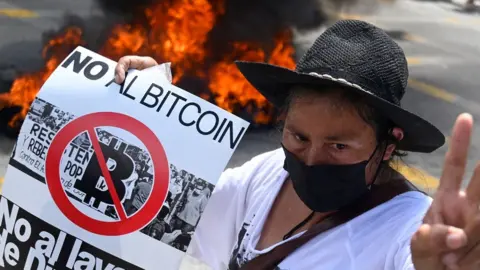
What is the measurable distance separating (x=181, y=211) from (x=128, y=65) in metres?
0.50

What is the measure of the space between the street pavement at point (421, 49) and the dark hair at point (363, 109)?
336 cm

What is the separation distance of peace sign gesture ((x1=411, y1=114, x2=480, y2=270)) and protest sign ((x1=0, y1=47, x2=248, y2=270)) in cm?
71

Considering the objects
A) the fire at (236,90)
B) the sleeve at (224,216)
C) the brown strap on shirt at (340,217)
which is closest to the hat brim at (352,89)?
the brown strap on shirt at (340,217)

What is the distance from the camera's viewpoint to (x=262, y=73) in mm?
1875

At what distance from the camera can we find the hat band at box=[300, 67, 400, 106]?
5.43 ft

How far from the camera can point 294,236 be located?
5.90ft

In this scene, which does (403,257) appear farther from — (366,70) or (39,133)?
(39,133)

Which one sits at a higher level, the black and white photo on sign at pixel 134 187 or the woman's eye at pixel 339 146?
the woman's eye at pixel 339 146

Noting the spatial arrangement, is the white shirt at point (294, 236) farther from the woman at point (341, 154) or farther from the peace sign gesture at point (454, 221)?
the peace sign gesture at point (454, 221)

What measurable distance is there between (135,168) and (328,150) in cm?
57

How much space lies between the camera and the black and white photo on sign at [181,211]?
1.91m

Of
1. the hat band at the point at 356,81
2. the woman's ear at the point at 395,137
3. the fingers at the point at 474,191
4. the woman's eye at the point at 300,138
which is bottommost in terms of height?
the woman's eye at the point at 300,138

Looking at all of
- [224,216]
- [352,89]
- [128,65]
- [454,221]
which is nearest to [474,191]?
[454,221]

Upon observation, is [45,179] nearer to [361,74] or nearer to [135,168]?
[135,168]
